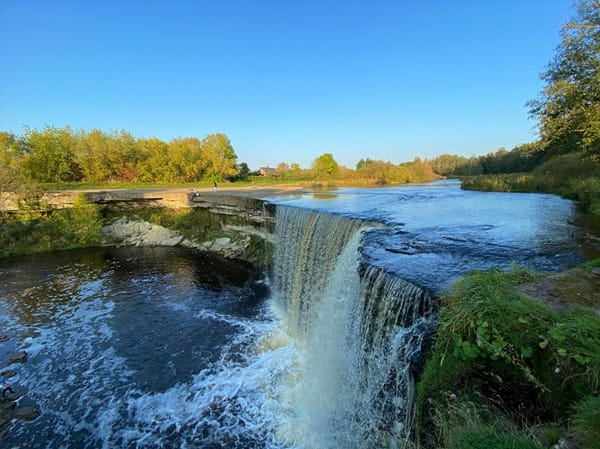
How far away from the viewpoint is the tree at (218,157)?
131 ft

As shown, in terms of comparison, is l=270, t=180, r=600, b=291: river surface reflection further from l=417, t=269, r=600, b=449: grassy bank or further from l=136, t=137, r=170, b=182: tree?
l=136, t=137, r=170, b=182: tree

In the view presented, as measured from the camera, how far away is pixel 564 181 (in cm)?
1487

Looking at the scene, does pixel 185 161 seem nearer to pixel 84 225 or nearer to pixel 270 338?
pixel 84 225

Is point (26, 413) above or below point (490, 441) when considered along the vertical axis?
below

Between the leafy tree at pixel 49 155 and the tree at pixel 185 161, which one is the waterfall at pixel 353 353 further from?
the tree at pixel 185 161

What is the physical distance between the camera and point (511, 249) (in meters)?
5.36

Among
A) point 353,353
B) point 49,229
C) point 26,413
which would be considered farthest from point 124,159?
point 353,353

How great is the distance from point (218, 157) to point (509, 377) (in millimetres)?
42183

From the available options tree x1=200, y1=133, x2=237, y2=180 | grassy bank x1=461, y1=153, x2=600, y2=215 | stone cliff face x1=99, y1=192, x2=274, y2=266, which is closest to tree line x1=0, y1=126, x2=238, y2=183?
tree x1=200, y1=133, x2=237, y2=180

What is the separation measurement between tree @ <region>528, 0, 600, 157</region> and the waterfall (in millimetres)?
9711

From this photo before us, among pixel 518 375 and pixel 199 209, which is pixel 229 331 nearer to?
pixel 518 375

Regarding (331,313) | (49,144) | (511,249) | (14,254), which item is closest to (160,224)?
(14,254)

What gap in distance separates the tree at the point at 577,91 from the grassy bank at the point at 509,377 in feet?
35.3

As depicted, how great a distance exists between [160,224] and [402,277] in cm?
1682
